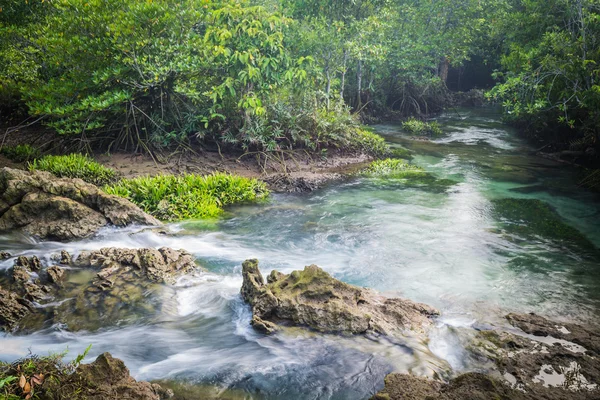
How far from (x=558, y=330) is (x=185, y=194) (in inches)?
302

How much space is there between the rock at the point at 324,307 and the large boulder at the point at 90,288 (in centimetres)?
145

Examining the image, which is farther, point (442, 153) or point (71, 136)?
point (442, 153)

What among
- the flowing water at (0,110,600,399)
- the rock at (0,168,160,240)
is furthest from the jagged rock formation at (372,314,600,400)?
the rock at (0,168,160,240)

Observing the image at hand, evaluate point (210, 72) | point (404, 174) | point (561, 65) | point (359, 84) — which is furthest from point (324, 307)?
point (359, 84)

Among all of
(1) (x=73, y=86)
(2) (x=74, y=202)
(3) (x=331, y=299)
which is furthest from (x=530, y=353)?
(1) (x=73, y=86)

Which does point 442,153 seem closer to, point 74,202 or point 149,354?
point 74,202

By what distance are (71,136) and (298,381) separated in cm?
1087

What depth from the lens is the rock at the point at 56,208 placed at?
7.23 metres

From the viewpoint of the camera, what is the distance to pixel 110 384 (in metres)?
3.42

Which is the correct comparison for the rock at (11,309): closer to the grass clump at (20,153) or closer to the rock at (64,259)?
the rock at (64,259)

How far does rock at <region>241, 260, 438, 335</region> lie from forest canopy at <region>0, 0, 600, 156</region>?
7.50m

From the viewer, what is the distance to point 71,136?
1200cm

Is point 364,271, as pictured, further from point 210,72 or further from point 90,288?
point 210,72

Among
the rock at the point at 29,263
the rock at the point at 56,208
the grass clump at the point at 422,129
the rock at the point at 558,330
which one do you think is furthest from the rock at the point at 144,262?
the grass clump at the point at 422,129
